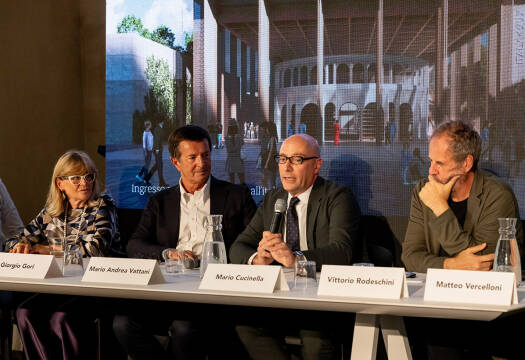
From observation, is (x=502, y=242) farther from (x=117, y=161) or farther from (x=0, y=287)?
(x=117, y=161)

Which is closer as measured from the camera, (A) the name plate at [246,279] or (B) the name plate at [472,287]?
(B) the name plate at [472,287]

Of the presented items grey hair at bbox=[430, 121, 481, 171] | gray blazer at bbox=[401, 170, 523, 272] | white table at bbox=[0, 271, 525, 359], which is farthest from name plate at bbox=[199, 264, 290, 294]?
grey hair at bbox=[430, 121, 481, 171]

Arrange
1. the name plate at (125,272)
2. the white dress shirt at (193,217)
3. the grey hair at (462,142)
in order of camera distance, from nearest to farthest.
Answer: the name plate at (125,272)
the grey hair at (462,142)
the white dress shirt at (193,217)

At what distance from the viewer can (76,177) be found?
3.46 m

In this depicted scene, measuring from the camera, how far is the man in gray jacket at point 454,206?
2740mm

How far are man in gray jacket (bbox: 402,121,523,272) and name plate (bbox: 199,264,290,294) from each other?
808mm

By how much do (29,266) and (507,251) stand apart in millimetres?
1741

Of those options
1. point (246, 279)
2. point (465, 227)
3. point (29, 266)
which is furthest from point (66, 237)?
point (465, 227)

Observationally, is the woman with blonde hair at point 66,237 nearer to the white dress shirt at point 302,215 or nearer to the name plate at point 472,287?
the white dress shirt at point 302,215

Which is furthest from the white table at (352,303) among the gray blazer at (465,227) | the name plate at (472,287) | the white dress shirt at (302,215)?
the white dress shirt at (302,215)

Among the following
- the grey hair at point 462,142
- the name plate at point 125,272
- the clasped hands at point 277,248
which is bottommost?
the name plate at point 125,272

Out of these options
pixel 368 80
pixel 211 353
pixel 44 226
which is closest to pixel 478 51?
pixel 368 80

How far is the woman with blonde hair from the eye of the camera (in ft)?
9.61

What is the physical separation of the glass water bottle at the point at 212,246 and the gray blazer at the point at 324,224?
45 cm
